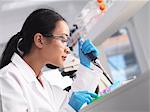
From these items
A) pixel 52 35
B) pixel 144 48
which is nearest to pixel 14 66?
pixel 52 35

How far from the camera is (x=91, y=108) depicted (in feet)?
3.49

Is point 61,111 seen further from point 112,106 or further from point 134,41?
point 134,41

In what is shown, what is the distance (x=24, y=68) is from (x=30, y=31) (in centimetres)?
23

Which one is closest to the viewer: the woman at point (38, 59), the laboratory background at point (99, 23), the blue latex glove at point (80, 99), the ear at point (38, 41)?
the blue latex glove at point (80, 99)

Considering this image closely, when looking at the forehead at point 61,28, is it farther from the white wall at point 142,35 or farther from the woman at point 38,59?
the white wall at point 142,35

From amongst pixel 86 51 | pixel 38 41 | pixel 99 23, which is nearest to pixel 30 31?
pixel 38 41

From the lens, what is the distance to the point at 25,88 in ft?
5.66

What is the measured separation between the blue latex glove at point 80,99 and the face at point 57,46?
328 millimetres

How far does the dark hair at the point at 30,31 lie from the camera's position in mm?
1892

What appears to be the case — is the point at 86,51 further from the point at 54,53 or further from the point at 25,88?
the point at 25,88

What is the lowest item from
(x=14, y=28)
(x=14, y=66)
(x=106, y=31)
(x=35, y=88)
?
(x=35, y=88)

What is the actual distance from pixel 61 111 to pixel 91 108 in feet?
2.57

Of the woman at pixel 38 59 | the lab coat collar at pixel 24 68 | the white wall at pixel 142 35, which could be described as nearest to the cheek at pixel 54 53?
the woman at pixel 38 59

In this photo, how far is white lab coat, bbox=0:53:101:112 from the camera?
1609 mm
